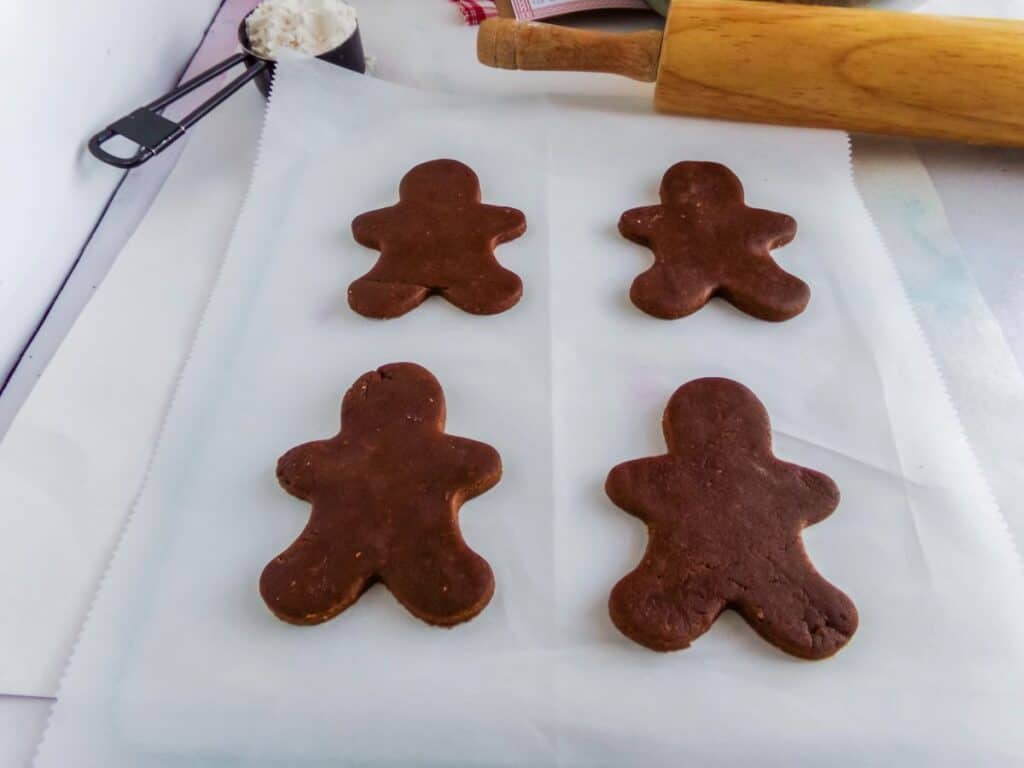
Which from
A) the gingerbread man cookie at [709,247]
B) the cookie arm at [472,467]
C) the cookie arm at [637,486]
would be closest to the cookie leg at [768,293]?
the gingerbread man cookie at [709,247]

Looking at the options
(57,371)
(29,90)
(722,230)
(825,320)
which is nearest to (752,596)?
(825,320)

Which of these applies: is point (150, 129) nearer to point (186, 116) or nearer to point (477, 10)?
point (186, 116)

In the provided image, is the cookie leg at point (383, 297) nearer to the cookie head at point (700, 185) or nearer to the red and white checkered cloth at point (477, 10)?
the cookie head at point (700, 185)

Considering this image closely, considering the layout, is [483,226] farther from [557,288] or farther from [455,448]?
[455,448]

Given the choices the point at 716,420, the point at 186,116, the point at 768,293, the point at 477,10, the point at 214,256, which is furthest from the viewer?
the point at 477,10

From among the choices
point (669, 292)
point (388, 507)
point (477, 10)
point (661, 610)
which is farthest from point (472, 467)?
point (477, 10)

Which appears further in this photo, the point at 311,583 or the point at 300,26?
the point at 300,26

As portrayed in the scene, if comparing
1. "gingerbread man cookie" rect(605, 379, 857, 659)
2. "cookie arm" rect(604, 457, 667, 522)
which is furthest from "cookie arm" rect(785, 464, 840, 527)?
"cookie arm" rect(604, 457, 667, 522)

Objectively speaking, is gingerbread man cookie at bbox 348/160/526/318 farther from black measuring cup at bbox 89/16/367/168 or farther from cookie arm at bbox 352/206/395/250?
black measuring cup at bbox 89/16/367/168
